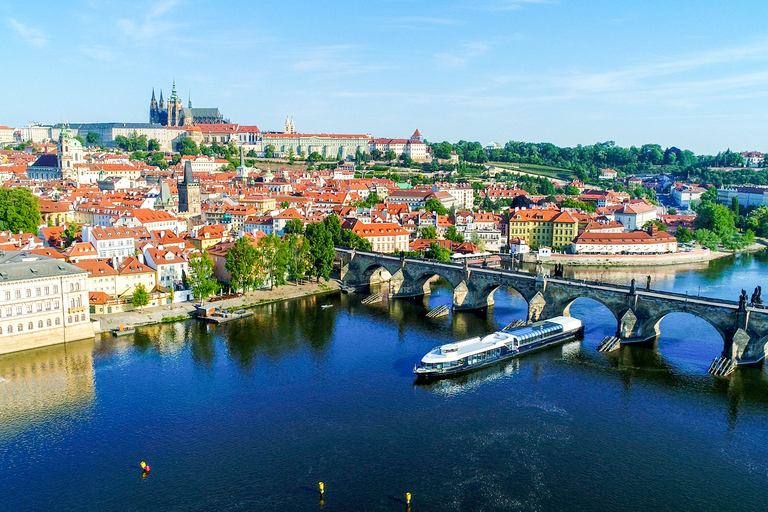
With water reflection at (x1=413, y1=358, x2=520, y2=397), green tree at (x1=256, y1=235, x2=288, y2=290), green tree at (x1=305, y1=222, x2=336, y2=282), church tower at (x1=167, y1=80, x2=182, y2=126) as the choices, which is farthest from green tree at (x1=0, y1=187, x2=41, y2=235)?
church tower at (x1=167, y1=80, x2=182, y2=126)

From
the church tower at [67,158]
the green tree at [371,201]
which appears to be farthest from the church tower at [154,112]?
the green tree at [371,201]

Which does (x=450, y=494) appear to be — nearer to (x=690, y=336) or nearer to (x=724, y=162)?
(x=690, y=336)

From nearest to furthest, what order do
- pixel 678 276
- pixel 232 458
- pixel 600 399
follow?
pixel 232 458
pixel 600 399
pixel 678 276

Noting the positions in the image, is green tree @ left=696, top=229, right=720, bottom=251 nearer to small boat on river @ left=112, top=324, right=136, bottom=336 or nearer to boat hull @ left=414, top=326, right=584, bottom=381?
boat hull @ left=414, top=326, right=584, bottom=381

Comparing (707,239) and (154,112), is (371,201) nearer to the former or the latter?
(707,239)

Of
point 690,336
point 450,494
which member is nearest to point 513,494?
point 450,494

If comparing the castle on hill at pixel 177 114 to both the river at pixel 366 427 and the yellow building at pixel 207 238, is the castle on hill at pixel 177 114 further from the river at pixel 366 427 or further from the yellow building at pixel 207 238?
the river at pixel 366 427

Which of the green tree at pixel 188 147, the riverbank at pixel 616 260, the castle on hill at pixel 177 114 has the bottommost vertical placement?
the riverbank at pixel 616 260
